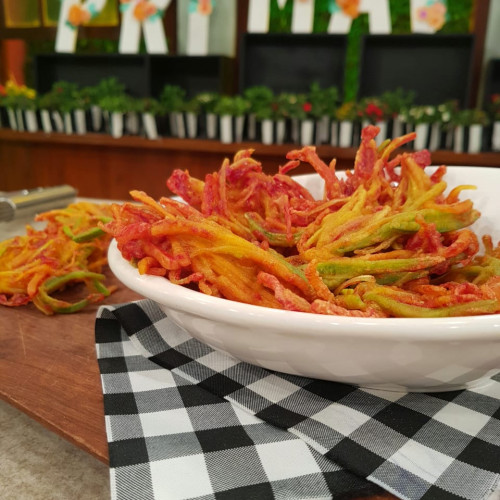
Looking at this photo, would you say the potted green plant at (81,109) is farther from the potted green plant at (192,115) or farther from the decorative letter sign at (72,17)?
the potted green plant at (192,115)

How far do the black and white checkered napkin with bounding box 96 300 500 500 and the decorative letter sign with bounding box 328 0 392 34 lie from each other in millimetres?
2462

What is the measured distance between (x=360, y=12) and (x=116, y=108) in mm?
1345

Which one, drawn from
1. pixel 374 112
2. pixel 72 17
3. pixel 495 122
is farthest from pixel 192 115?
pixel 495 122

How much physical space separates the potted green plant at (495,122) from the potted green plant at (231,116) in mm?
1124

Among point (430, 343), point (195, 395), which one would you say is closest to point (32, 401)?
point (195, 395)

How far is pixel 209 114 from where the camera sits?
274 centimetres

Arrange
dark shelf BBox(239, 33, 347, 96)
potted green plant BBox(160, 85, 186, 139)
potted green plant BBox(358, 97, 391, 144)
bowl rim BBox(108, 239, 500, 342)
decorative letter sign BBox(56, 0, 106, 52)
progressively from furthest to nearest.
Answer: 1. decorative letter sign BBox(56, 0, 106, 52)
2. dark shelf BBox(239, 33, 347, 96)
3. potted green plant BBox(160, 85, 186, 139)
4. potted green plant BBox(358, 97, 391, 144)
5. bowl rim BBox(108, 239, 500, 342)

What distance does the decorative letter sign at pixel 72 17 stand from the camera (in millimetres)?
3154

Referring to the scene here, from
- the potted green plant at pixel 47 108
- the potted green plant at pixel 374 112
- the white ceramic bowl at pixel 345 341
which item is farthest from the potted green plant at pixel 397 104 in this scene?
the white ceramic bowl at pixel 345 341

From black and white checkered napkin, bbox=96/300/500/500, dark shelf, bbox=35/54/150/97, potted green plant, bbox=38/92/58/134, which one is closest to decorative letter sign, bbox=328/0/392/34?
dark shelf, bbox=35/54/150/97

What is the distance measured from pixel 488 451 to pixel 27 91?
3.32 m

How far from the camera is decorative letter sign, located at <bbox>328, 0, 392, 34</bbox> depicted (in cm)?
260

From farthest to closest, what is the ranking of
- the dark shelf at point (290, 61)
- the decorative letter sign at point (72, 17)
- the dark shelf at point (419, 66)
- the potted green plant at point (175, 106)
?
the decorative letter sign at point (72, 17) → the dark shelf at point (290, 61) → the potted green plant at point (175, 106) → the dark shelf at point (419, 66)

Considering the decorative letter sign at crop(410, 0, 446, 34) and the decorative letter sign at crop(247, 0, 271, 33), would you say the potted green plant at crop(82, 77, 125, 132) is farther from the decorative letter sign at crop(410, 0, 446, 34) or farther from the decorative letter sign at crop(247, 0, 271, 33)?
the decorative letter sign at crop(410, 0, 446, 34)
